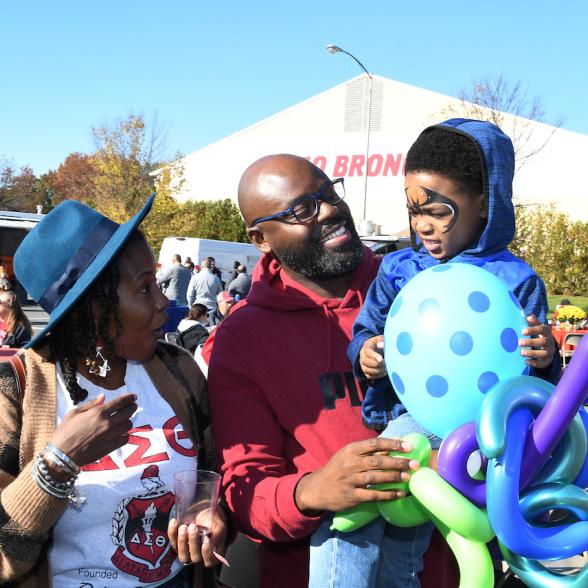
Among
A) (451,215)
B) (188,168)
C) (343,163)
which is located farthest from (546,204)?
(451,215)

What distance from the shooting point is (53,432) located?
1966mm

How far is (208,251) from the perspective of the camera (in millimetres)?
21219

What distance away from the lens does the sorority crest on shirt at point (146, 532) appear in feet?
6.66

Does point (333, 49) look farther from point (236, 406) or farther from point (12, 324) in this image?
point (236, 406)

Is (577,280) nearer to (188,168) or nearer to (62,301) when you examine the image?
(188,168)

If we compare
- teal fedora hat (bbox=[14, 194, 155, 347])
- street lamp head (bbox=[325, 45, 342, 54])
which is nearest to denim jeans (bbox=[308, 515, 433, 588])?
teal fedora hat (bbox=[14, 194, 155, 347])

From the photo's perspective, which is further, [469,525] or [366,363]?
[366,363]

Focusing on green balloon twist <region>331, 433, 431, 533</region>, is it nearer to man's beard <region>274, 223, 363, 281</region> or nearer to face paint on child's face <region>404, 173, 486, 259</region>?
face paint on child's face <region>404, 173, 486, 259</region>

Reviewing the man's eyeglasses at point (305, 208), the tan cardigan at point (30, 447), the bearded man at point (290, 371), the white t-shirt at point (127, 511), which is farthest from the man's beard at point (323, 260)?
the white t-shirt at point (127, 511)

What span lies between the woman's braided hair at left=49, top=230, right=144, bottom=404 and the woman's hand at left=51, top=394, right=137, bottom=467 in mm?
235

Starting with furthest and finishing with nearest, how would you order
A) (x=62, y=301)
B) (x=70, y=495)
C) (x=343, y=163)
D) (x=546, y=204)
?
1. (x=343, y=163)
2. (x=546, y=204)
3. (x=62, y=301)
4. (x=70, y=495)

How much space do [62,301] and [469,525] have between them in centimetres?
128

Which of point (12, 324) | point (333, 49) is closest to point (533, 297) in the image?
point (12, 324)

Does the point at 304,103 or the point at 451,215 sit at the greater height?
the point at 304,103
